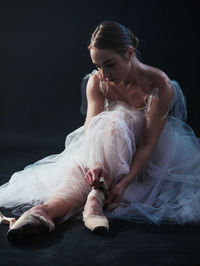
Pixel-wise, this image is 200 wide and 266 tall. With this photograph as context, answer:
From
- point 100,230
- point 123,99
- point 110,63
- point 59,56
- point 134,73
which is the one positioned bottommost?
point 100,230

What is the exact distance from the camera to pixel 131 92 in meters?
A: 2.27

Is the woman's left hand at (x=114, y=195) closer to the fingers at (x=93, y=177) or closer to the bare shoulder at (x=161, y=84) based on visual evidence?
the fingers at (x=93, y=177)

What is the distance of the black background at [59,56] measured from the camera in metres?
3.55

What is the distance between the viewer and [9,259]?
1.54 m

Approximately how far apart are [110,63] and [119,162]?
0.41 m

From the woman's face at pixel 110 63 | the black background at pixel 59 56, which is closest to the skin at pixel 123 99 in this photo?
the woman's face at pixel 110 63

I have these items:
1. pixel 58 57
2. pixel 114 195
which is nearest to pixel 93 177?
pixel 114 195

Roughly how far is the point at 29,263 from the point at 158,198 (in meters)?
0.75

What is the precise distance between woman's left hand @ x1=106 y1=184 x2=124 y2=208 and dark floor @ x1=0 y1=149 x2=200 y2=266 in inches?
3.1

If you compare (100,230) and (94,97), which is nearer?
(100,230)

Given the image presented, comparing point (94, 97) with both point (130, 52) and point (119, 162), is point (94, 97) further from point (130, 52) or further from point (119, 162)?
point (119, 162)

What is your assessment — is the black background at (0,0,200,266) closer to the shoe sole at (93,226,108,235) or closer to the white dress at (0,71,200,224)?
the white dress at (0,71,200,224)

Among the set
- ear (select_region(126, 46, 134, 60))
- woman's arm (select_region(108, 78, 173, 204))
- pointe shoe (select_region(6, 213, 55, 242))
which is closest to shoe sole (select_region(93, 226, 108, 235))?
pointe shoe (select_region(6, 213, 55, 242))

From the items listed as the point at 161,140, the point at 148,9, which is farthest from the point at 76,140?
the point at 148,9
